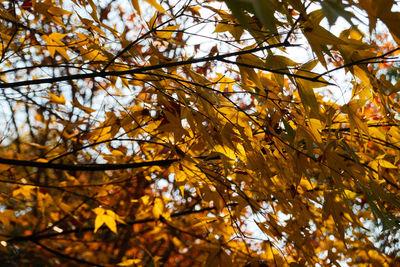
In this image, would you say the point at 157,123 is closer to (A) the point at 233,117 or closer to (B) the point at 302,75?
(A) the point at 233,117

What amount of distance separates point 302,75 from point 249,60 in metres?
0.11

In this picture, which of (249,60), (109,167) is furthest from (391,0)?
(109,167)

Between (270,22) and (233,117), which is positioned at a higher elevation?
(233,117)

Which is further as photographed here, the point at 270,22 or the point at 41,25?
the point at 41,25

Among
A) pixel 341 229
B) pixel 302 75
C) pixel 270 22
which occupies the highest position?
pixel 302 75

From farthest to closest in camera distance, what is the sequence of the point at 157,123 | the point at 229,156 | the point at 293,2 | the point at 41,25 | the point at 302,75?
the point at 41,25, the point at 157,123, the point at 229,156, the point at 302,75, the point at 293,2

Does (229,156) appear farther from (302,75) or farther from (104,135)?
(104,135)

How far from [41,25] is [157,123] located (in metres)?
1.09

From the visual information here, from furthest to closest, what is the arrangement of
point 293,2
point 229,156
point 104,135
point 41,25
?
point 41,25 → point 104,135 → point 229,156 → point 293,2

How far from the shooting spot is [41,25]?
1758mm

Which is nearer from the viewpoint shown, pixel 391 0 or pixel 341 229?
pixel 391 0

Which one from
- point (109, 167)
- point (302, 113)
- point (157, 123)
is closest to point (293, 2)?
point (302, 113)

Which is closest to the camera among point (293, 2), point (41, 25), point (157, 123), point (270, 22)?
point (270, 22)

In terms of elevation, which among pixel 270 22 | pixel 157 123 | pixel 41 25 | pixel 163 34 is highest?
pixel 41 25
